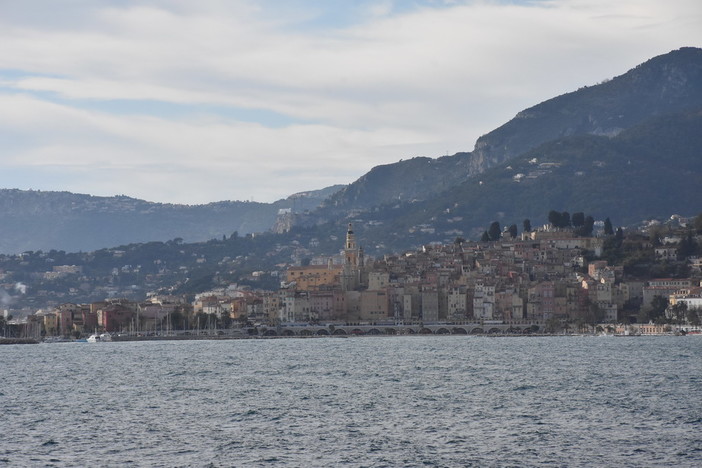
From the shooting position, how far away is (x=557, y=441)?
5472 centimetres

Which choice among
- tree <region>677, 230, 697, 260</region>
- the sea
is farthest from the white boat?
tree <region>677, 230, 697, 260</region>

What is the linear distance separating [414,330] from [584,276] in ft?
85.4

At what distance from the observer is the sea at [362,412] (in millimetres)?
52062

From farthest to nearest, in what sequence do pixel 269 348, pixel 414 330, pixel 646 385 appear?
pixel 414 330 → pixel 269 348 → pixel 646 385

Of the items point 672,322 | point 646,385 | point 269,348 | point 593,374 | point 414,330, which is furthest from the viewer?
point 414,330

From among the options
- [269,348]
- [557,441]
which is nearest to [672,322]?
[269,348]

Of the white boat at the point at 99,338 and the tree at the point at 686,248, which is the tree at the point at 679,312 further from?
the white boat at the point at 99,338

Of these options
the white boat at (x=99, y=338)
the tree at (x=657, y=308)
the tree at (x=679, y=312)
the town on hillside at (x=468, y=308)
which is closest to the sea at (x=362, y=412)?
the tree at (x=679, y=312)

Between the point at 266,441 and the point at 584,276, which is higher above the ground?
the point at 584,276

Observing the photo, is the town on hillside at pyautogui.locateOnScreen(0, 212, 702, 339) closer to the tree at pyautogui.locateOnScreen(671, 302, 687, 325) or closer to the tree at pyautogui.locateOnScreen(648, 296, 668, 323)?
the tree at pyautogui.locateOnScreen(648, 296, 668, 323)

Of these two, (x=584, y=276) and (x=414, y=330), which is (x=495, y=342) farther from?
(x=584, y=276)

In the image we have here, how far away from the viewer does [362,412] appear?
216ft

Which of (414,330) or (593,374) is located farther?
(414,330)

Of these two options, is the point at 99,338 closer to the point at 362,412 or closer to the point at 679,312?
the point at 679,312
